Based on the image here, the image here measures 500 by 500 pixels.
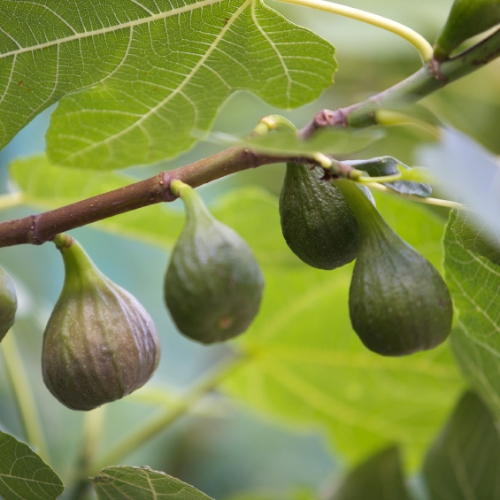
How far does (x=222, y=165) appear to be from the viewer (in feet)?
3.05

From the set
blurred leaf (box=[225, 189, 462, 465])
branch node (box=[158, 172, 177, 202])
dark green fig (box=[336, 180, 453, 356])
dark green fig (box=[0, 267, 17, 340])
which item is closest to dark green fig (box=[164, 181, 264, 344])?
branch node (box=[158, 172, 177, 202])

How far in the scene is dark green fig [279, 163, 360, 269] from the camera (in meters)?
0.94

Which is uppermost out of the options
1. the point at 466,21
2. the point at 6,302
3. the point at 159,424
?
the point at 466,21

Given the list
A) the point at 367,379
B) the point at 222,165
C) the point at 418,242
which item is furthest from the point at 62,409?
the point at 222,165

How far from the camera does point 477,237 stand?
95cm

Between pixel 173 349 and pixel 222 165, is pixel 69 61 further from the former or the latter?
pixel 173 349

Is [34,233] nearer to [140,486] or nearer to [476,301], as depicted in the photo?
[140,486]

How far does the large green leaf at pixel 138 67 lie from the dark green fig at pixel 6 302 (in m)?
0.26

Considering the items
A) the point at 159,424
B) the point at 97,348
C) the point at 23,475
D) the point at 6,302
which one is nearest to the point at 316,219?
the point at 97,348

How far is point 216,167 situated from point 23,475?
0.54m

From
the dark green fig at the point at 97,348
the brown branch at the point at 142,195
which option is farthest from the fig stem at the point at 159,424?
the brown branch at the point at 142,195

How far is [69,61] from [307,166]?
0.42 metres

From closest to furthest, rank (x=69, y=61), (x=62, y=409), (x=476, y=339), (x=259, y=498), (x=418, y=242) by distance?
1. (x=69, y=61)
2. (x=476, y=339)
3. (x=418, y=242)
4. (x=259, y=498)
5. (x=62, y=409)

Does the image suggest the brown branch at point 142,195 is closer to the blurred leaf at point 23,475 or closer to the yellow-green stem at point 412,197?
the yellow-green stem at point 412,197
